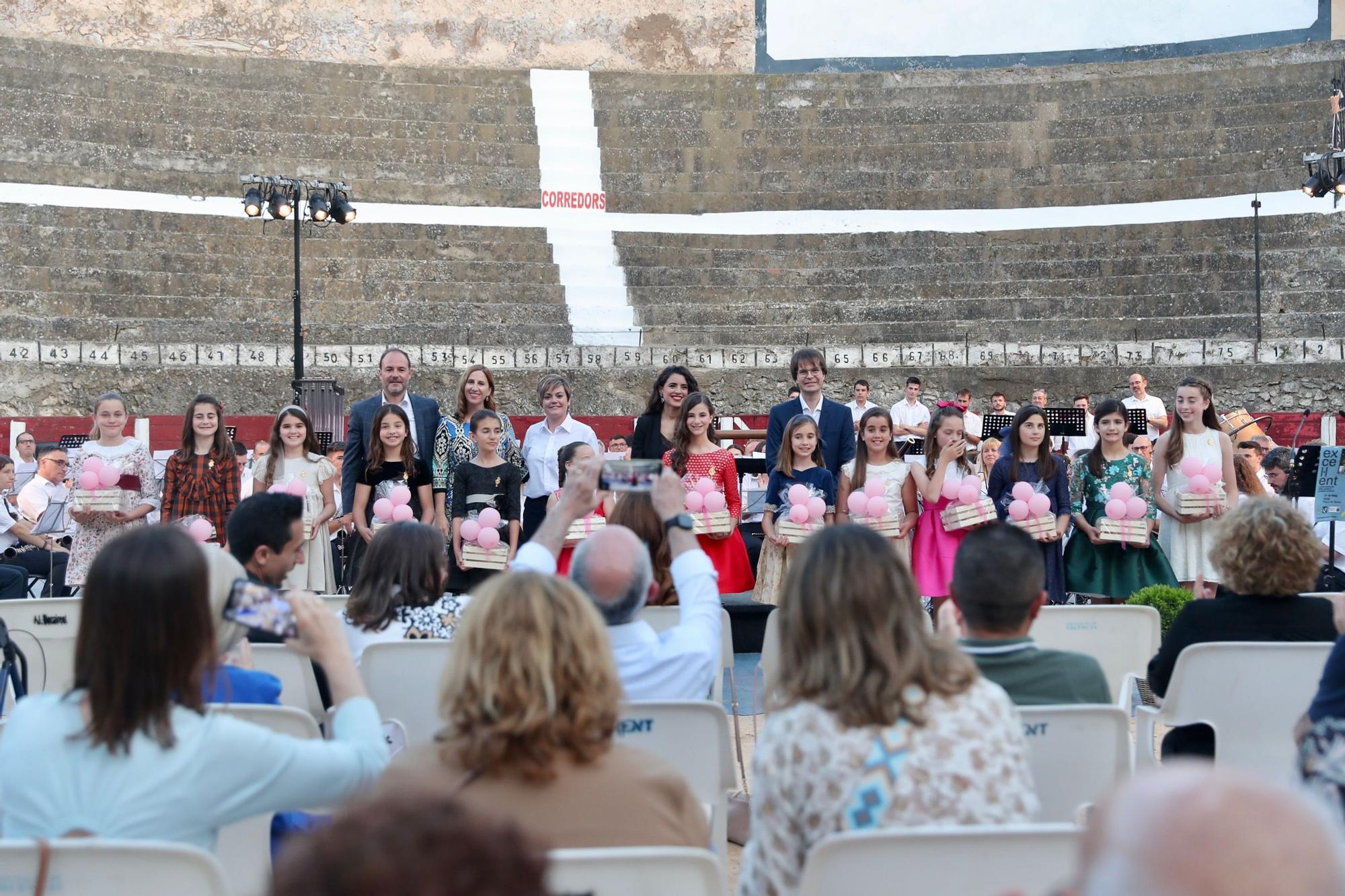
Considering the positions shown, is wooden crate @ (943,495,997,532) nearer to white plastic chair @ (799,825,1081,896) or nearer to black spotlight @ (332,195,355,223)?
white plastic chair @ (799,825,1081,896)

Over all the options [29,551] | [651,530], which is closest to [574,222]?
[29,551]

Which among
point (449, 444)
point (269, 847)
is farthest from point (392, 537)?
point (449, 444)

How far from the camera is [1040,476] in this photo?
684 centimetres

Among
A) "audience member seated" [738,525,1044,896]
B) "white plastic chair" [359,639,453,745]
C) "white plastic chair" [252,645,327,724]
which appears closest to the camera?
"audience member seated" [738,525,1044,896]

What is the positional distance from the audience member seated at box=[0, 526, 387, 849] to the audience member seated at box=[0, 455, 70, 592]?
645 cm

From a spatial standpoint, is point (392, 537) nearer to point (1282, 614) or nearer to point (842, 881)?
point (842, 881)

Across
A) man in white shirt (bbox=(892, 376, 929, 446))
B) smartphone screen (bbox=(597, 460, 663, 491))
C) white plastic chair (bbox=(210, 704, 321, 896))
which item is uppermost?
man in white shirt (bbox=(892, 376, 929, 446))

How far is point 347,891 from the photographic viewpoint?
1056 millimetres

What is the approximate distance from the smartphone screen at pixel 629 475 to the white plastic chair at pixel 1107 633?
1572mm

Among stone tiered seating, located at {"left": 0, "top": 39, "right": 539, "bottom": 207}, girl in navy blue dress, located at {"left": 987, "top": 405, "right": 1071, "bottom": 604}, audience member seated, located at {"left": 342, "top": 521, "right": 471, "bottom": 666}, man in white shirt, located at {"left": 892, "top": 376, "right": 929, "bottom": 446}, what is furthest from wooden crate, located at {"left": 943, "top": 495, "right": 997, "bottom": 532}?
stone tiered seating, located at {"left": 0, "top": 39, "right": 539, "bottom": 207}

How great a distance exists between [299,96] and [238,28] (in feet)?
5.79

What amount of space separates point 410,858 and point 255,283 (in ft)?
55.6

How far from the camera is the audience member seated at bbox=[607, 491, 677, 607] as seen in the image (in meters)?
5.08

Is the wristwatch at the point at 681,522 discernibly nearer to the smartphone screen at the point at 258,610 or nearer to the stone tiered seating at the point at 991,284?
the smartphone screen at the point at 258,610
